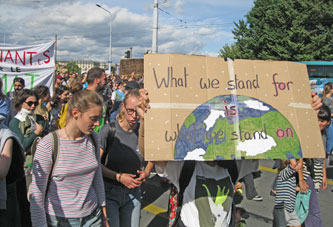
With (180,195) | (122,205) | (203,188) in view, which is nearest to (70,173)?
(122,205)

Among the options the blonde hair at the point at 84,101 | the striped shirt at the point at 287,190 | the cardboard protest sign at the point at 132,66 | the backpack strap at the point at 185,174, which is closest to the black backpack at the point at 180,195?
the backpack strap at the point at 185,174

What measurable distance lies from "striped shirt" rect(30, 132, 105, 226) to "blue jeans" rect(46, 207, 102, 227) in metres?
0.03

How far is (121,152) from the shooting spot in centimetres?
251

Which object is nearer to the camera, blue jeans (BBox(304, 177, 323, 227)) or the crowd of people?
the crowd of people

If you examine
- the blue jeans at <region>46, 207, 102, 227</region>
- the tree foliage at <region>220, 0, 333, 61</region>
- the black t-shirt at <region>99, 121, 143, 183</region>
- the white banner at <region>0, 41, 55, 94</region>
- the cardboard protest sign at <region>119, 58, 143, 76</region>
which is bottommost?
the blue jeans at <region>46, 207, 102, 227</region>

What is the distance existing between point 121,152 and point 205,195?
2.63 ft

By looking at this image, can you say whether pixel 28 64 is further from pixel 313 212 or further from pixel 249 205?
pixel 313 212

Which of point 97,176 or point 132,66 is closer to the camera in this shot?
point 97,176

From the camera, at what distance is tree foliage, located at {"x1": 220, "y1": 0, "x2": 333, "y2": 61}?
24219 millimetres

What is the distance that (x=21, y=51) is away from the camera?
568cm

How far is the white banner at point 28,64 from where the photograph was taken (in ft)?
18.4

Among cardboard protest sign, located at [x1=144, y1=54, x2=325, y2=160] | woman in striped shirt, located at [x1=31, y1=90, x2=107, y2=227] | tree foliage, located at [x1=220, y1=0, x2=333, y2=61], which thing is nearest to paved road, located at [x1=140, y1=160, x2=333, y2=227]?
woman in striped shirt, located at [x1=31, y1=90, x2=107, y2=227]

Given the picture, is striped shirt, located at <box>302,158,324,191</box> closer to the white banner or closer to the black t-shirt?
the black t-shirt

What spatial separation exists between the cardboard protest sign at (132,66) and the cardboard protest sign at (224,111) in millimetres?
10300
